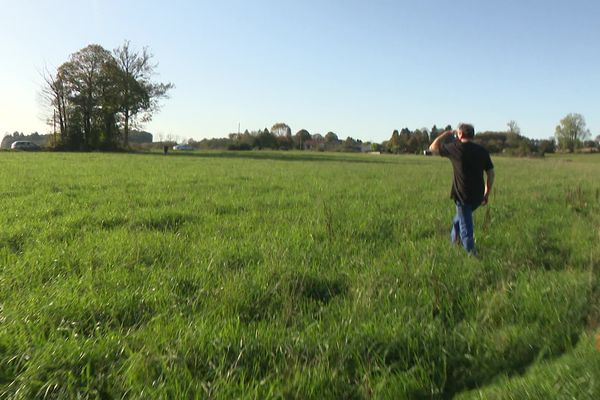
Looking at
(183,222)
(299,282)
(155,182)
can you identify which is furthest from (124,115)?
(299,282)

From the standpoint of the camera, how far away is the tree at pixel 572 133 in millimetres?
112312

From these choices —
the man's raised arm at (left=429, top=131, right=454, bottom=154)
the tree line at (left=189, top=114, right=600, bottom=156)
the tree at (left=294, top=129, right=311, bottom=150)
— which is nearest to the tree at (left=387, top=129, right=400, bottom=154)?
the tree line at (left=189, top=114, right=600, bottom=156)

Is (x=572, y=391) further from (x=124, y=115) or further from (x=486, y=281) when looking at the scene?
(x=124, y=115)

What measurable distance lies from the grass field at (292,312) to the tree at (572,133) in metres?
126

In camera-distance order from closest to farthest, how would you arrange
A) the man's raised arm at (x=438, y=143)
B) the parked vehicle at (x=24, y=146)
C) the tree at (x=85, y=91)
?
the man's raised arm at (x=438, y=143) < the tree at (x=85, y=91) < the parked vehicle at (x=24, y=146)

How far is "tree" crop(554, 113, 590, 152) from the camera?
112 m

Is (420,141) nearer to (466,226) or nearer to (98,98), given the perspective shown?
(98,98)

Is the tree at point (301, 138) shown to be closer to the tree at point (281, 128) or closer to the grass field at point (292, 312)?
the tree at point (281, 128)

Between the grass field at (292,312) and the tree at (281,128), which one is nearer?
the grass field at (292,312)

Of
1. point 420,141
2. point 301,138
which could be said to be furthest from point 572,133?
point 301,138

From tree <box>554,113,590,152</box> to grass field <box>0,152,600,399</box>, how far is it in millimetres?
125701

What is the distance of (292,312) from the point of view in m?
3.83

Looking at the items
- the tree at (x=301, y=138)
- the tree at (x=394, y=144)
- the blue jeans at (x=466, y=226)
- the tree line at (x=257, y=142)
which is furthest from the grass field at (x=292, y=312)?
the tree at (x=301, y=138)

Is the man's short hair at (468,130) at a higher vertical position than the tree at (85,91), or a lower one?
lower
